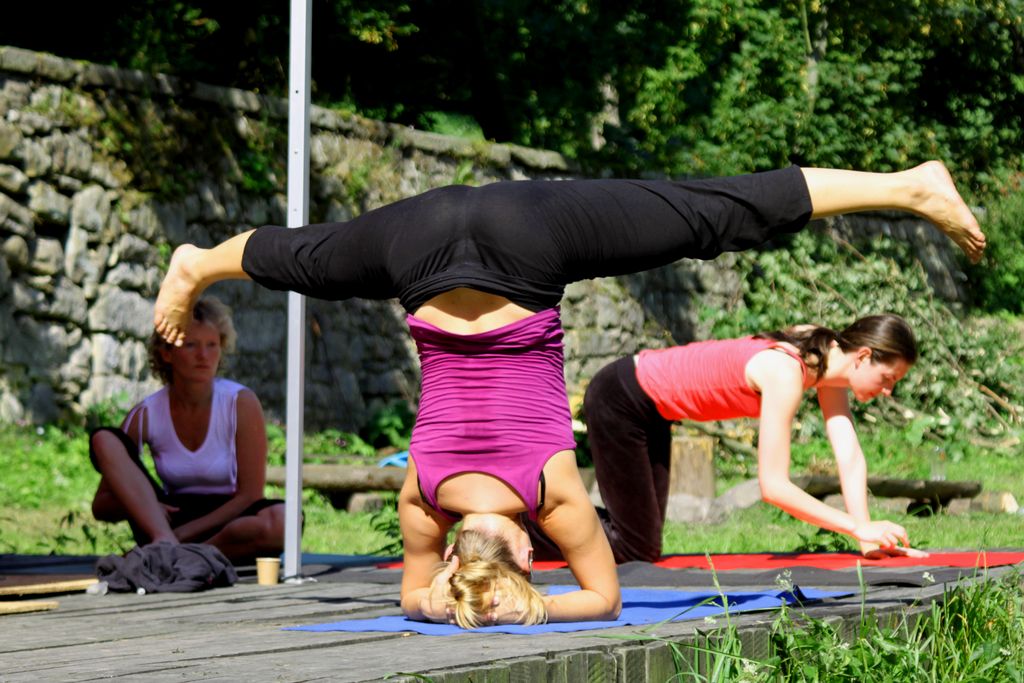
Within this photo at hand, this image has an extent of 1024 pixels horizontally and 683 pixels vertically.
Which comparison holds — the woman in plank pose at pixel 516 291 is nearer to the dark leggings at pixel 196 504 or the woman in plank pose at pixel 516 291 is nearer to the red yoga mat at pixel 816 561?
the red yoga mat at pixel 816 561

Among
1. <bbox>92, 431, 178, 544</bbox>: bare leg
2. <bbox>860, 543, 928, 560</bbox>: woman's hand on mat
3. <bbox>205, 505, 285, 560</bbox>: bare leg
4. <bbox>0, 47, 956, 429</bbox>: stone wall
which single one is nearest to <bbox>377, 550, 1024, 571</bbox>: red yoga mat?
<bbox>860, 543, 928, 560</bbox>: woman's hand on mat

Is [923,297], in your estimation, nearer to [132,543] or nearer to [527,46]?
[527,46]

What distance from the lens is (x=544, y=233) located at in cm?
374

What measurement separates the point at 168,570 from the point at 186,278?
107 cm

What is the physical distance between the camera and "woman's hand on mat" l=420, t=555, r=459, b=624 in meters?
3.67

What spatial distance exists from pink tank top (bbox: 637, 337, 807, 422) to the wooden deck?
1.10 meters

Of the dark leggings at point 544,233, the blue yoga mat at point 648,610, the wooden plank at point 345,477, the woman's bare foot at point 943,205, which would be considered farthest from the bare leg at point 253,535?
the wooden plank at point 345,477

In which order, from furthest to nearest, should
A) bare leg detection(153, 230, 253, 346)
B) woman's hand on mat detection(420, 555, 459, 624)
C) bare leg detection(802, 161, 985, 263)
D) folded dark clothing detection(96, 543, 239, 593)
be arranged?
1. folded dark clothing detection(96, 543, 239, 593)
2. bare leg detection(153, 230, 253, 346)
3. bare leg detection(802, 161, 985, 263)
4. woman's hand on mat detection(420, 555, 459, 624)

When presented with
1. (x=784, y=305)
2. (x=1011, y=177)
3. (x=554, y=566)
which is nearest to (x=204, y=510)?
(x=554, y=566)

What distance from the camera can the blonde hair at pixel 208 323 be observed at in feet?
18.5

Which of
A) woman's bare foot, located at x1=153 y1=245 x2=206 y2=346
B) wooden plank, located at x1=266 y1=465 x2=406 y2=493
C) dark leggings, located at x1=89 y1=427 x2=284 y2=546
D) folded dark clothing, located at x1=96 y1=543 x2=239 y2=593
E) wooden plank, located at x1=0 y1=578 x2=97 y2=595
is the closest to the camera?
woman's bare foot, located at x1=153 y1=245 x2=206 y2=346

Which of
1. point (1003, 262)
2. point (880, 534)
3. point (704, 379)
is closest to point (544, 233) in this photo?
point (704, 379)

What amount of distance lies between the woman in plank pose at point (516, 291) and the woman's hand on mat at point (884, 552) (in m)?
1.75

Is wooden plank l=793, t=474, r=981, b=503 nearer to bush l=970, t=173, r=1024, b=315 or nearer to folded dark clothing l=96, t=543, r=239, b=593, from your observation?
folded dark clothing l=96, t=543, r=239, b=593
